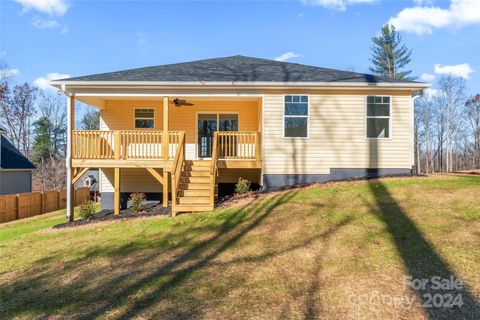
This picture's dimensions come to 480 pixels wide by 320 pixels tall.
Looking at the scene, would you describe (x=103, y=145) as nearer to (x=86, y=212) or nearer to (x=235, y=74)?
(x=86, y=212)

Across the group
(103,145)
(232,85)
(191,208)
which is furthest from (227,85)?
(103,145)

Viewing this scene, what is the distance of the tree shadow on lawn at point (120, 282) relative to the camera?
4496 millimetres

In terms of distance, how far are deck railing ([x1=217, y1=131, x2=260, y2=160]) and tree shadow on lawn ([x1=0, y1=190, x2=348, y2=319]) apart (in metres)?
4.37

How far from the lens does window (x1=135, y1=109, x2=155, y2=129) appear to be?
13.7 metres

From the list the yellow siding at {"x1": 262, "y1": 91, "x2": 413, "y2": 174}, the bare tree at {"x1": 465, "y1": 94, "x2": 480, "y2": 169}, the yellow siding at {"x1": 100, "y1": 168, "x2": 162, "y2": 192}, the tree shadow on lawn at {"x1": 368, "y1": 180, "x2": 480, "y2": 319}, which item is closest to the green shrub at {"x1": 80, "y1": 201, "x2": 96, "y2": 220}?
A: the yellow siding at {"x1": 100, "y1": 168, "x2": 162, "y2": 192}

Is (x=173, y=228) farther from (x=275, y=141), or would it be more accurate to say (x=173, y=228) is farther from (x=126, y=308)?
(x=275, y=141)

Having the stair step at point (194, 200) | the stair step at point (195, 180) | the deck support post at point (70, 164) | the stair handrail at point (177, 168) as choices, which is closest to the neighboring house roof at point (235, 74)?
the deck support post at point (70, 164)

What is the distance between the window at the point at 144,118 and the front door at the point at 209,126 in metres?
1.94

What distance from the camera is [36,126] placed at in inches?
1545

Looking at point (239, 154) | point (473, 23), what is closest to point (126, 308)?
point (239, 154)

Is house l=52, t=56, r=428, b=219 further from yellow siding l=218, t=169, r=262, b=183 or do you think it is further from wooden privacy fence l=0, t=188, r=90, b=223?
wooden privacy fence l=0, t=188, r=90, b=223

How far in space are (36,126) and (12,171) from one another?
721 inches

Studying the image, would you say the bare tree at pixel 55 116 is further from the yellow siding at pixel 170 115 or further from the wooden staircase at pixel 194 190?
the wooden staircase at pixel 194 190

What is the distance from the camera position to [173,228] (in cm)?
862
